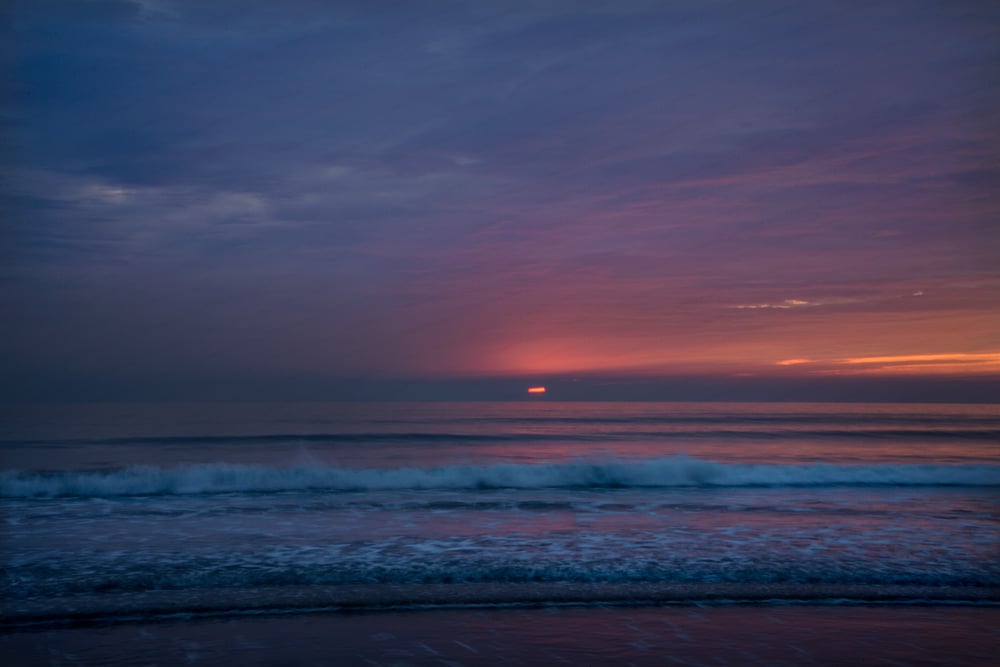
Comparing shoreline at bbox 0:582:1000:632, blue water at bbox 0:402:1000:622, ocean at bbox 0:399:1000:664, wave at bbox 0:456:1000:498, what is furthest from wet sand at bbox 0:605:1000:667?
wave at bbox 0:456:1000:498

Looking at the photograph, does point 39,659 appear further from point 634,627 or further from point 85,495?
point 85,495

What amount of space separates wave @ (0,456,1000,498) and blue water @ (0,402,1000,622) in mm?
86

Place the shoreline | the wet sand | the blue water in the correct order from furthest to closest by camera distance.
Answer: the blue water < the shoreline < the wet sand

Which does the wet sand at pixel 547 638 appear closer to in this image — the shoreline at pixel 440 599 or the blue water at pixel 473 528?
the shoreline at pixel 440 599

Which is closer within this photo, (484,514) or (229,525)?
(229,525)

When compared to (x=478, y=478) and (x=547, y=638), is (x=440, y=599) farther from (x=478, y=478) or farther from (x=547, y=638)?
(x=478, y=478)

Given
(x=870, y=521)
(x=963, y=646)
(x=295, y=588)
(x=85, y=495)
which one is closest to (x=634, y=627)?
(x=963, y=646)

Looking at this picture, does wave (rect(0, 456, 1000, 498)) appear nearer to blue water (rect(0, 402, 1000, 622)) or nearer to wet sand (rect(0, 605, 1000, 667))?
blue water (rect(0, 402, 1000, 622))

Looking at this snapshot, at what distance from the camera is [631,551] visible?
10.4m

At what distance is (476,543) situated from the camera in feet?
36.0

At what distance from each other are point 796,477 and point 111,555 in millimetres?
19408

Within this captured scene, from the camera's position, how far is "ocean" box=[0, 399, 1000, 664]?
770cm

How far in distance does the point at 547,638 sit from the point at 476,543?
437 cm

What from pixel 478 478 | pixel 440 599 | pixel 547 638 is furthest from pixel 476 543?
pixel 478 478
